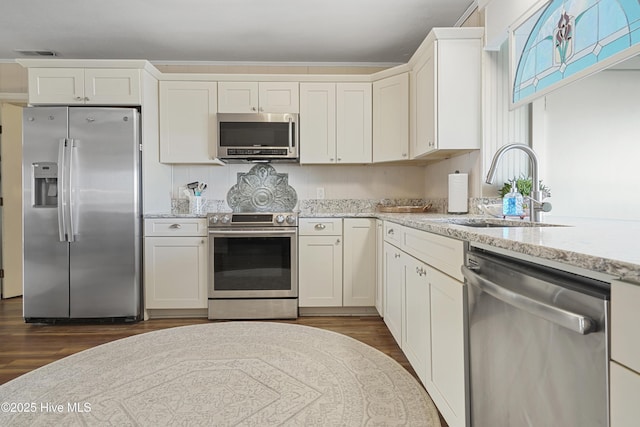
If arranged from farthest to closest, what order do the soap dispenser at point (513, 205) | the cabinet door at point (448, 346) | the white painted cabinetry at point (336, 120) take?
the white painted cabinetry at point (336, 120)
the soap dispenser at point (513, 205)
the cabinet door at point (448, 346)

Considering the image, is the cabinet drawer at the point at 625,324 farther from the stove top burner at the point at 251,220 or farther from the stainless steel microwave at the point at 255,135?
the stainless steel microwave at the point at 255,135

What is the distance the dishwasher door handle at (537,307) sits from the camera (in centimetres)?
64

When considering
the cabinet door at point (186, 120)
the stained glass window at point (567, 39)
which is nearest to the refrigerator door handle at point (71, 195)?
the cabinet door at point (186, 120)

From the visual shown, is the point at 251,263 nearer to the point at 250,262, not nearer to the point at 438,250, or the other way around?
the point at 250,262

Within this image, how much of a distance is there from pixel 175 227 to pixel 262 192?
977mm

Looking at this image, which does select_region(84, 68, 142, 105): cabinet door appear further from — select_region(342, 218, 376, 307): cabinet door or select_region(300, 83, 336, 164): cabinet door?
select_region(342, 218, 376, 307): cabinet door

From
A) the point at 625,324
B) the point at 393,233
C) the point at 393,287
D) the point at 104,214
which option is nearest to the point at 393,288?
the point at 393,287

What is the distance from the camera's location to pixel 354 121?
332 cm

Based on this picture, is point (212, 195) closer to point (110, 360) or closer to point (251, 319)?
point (251, 319)

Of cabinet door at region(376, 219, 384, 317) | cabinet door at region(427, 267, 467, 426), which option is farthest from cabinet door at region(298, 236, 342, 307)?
cabinet door at region(427, 267, 467, 426)

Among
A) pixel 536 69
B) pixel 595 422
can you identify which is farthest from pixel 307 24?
pixel 595 422

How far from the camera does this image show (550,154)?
2.14 m

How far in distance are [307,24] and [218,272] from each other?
2.21 m

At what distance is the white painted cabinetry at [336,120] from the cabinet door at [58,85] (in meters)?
1.90
